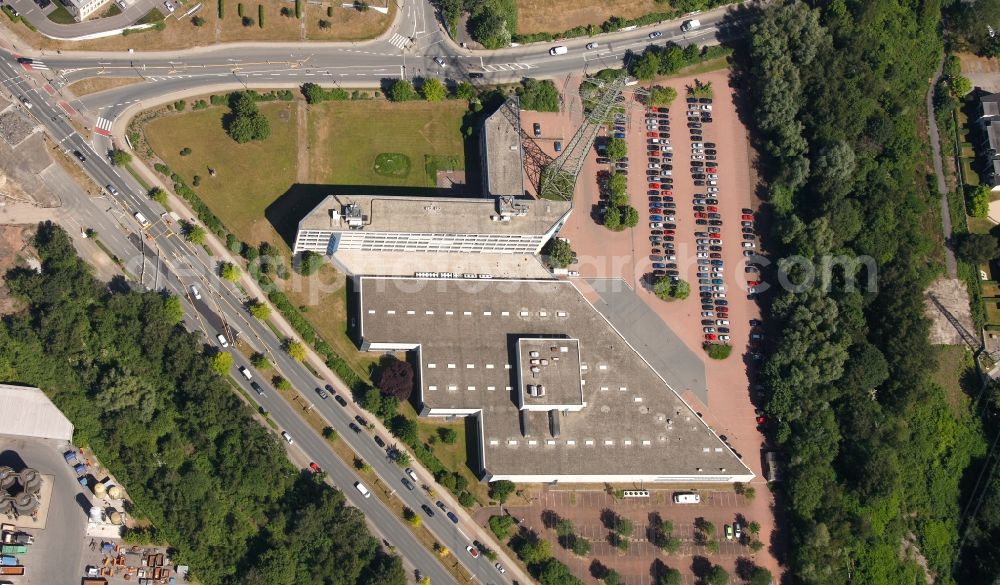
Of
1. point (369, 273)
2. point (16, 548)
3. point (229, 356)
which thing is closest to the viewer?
point (16, 548)

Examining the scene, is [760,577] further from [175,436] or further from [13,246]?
[13,246]

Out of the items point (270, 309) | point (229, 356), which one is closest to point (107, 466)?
point (229, 356)

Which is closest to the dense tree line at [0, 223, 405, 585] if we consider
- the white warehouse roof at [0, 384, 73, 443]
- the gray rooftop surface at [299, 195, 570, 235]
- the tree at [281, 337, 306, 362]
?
the white warehouse roof at [0, 384, 73, 443]

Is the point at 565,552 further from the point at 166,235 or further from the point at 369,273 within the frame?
the point at 166,235

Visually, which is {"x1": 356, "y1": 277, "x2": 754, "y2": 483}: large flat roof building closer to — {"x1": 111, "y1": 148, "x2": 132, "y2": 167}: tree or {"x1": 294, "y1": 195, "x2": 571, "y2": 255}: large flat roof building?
{"x1": 294, "y1": 195, "x2": 571, "y2": 255}: large flat roof building

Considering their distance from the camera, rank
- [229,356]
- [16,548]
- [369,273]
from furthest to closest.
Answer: [369,273], [229,356], [16,548]

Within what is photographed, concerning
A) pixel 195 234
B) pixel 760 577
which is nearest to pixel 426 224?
pixel 195 234

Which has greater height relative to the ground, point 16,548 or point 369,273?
point 369,273

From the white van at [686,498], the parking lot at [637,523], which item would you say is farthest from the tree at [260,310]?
the white van at [686,498]
